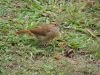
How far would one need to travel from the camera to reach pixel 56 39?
6.98 metres

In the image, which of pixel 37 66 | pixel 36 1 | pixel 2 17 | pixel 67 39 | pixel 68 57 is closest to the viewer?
pixel 37 66

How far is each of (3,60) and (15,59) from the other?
193 millimetres

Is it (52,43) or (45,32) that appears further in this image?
(52,43)

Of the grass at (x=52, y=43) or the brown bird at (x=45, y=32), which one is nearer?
the grass at (x=52, y=43)

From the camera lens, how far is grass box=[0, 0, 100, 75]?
243 inches

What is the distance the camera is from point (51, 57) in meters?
6.49

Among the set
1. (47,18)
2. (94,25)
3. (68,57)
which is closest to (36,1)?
(47,18)

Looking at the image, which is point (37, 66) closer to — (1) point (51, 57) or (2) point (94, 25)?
(1) point (51, 57)

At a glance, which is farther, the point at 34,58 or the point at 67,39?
the point at 67,39

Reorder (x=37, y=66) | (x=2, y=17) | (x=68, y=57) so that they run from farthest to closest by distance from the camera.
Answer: (x=2, y=17), (x=68, y=57), (x=37, y=66)

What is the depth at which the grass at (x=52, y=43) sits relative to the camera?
6.16 meters

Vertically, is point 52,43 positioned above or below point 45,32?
below

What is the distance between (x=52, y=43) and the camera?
6.88 metres

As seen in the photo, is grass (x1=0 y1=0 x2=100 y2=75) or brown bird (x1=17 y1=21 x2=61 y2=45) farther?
brown bird (x1=17 y1=21 x2=61 y2=45)
